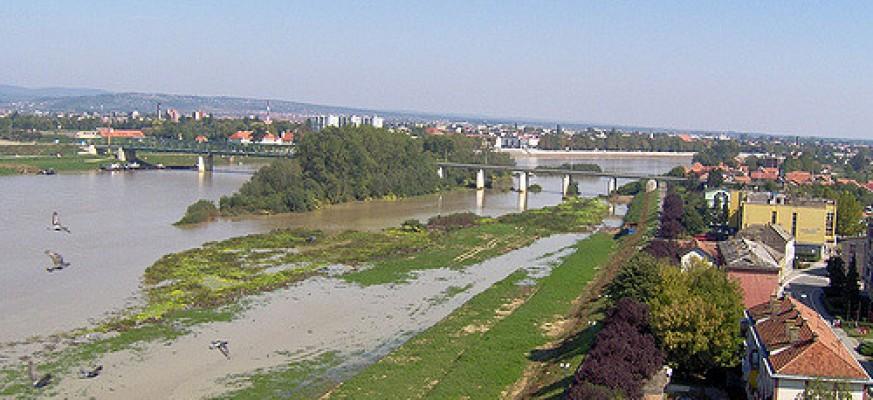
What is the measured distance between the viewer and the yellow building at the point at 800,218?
21656 millimetres

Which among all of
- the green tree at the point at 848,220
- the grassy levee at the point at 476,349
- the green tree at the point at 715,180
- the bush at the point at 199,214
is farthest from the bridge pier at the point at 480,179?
the grassy levee at the point at 476,349

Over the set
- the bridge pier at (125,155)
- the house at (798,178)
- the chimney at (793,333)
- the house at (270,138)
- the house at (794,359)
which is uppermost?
the house at (270,138)

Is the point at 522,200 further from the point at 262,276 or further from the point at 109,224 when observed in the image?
the point at 262,276

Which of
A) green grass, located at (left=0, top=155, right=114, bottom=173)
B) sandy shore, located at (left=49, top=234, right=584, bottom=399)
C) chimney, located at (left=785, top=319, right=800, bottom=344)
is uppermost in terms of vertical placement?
chimney, located at (left=785, top=319, right=800, bottom=344)

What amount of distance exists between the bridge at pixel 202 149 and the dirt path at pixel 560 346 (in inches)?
1228

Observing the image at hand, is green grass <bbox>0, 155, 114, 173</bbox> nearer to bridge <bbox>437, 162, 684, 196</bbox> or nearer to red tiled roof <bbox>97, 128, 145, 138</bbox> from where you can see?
red tiled roof <bbox>97, 128, 145, 138</bbox>

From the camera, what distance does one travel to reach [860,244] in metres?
17.7

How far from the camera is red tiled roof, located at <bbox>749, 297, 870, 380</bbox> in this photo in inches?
342

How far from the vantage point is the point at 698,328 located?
10.4m

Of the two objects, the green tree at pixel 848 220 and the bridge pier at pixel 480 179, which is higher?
the green tree at pixel 848 220

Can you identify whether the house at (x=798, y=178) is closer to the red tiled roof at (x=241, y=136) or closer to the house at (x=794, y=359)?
the house at (x=794, y=359)

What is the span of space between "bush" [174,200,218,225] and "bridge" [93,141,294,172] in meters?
18.4

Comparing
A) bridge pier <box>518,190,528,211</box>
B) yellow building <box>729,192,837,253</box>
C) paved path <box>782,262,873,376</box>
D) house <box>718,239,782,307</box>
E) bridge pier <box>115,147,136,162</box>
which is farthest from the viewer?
bridge pier <box>115,147,136,162</box>

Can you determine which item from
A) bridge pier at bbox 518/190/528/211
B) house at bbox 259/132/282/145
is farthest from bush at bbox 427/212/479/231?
house at bbox 259/132/282/145
